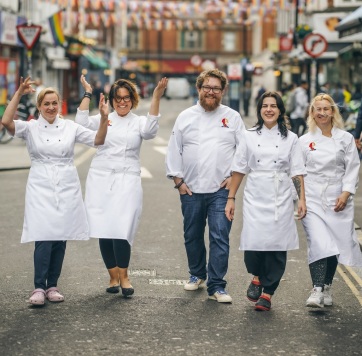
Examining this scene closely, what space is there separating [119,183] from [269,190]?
1.23 m

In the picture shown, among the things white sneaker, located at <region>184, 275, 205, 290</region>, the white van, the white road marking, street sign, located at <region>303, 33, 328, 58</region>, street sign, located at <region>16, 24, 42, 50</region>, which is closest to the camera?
white sneaker, located at <region>184, 275, 205, 290</region>

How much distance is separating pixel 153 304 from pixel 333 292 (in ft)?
5.20

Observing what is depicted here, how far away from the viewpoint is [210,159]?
7.94 metres

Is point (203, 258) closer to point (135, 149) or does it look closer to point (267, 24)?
point (135, 149)

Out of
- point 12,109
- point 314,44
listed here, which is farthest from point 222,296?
point 314,44

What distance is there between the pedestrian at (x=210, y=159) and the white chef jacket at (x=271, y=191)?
0.39 meters

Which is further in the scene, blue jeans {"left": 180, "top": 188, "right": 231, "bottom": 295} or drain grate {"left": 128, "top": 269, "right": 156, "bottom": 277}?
drain grate {"left": 128, "top": 269, "right": 156, "bottom": 277}

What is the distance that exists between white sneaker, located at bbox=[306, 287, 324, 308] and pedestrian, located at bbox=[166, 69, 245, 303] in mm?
755

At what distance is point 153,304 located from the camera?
7664 mm

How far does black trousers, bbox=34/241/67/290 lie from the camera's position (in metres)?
7.72

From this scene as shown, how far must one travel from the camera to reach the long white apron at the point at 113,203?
7922 millimetres

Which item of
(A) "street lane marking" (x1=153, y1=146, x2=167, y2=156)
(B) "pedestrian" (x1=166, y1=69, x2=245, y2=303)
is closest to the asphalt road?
(B) "pedestrian" (x1=166, y1=69, x2=245, y2=303)

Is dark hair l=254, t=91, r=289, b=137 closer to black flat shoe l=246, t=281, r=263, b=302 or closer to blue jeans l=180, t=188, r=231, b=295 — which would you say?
blue jeans l=180, t=188, r=231, b=295

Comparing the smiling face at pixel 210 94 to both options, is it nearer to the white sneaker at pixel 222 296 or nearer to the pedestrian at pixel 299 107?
the white sneaker at pixel 222 296
